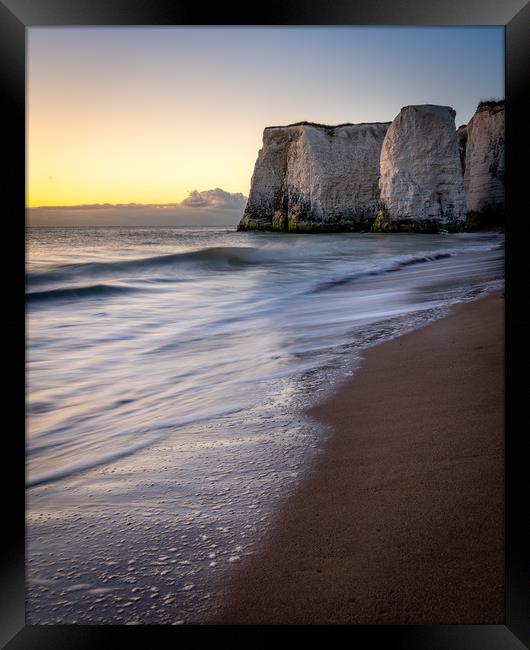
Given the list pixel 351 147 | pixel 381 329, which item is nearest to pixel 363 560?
pixel 381 329

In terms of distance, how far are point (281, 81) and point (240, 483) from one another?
7.69ft

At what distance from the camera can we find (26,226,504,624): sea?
1.40m

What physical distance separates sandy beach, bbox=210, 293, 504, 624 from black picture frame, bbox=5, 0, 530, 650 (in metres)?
0.10

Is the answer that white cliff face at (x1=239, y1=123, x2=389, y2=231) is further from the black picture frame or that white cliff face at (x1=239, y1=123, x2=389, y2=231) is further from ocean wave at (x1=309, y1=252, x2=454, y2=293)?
the black picture frame

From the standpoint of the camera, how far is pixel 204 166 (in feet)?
10.2

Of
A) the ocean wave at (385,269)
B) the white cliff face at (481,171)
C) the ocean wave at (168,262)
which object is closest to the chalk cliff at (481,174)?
the white cliff face at (481,171)

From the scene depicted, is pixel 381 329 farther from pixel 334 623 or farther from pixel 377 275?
pixel 377 275

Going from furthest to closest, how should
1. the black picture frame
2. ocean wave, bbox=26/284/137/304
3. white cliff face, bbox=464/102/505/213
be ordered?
white cliff face, bbox=464/102/505/213
ocean wave, bbox=26/284/137/304
the black picture frame

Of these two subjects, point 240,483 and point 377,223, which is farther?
point 377,223

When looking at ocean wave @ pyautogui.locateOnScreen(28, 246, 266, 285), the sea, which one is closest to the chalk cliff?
the sea

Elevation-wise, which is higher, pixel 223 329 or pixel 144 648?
pixel 223 329
